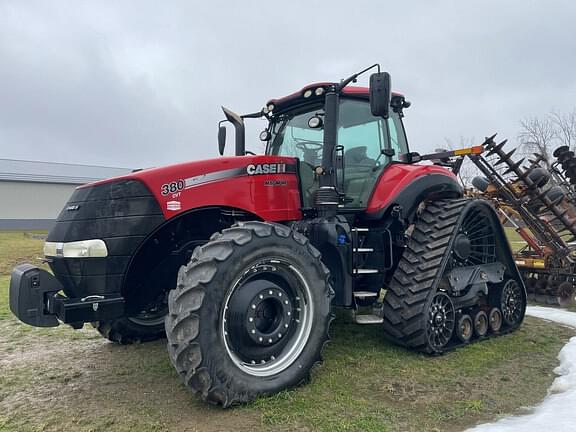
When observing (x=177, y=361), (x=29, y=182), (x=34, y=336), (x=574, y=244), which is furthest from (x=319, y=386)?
(x=29, y=182)

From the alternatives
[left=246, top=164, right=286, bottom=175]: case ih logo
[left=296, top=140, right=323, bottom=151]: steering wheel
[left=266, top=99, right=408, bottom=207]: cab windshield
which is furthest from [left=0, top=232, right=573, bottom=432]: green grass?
[left=296, top=140, right=323, bottom=151]: steering wheel

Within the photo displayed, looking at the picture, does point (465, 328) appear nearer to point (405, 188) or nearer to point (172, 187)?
point (405, 188)

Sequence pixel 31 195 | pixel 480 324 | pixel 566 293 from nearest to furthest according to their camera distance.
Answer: pixel 480 324 < pixel 566 293 < pixel 31 195

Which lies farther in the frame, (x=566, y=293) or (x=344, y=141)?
(x=566, y=293)

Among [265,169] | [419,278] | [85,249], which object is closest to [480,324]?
[419,278]

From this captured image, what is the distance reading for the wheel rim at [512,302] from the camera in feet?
17.8

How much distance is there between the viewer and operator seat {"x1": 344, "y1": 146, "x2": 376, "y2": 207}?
477 cm

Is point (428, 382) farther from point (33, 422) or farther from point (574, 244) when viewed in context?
point (574, 244)

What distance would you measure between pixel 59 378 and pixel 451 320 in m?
3.78

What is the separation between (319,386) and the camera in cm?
357

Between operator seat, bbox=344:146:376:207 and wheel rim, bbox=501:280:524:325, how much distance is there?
2257mm

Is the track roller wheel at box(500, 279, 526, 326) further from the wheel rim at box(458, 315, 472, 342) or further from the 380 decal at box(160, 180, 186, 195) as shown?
the 380 decal at box(160, 180, 186, 195)

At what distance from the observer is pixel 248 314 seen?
3297 mm

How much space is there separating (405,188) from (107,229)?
297 cm
